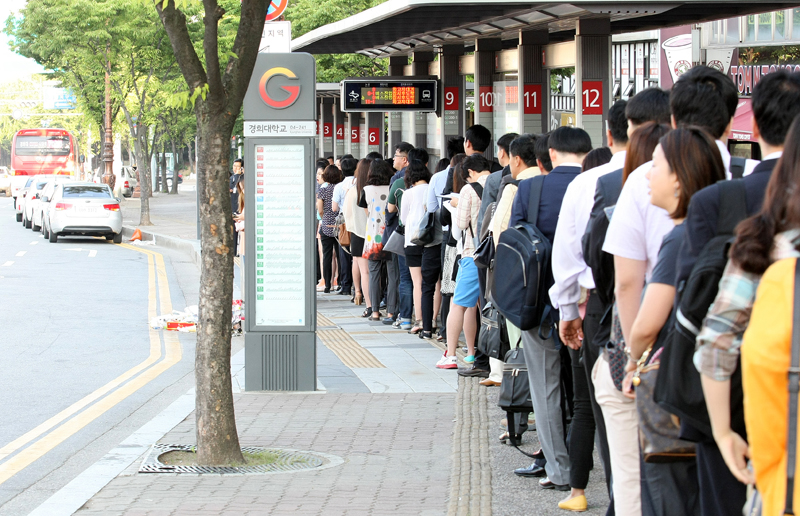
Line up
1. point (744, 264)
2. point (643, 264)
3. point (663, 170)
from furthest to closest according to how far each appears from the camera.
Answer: point (643, 264)
point (663, 170)
point (744, 264)

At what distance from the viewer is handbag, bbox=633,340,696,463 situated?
3.32m

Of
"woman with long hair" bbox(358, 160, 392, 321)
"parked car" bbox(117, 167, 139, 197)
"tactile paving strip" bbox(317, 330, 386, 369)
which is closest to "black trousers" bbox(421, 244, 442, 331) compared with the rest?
"tactile paving strip" bbox(317, 330, 386, 369)

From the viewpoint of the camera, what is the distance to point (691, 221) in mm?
2951

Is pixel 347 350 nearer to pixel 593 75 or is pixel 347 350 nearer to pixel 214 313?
pixel 593 75

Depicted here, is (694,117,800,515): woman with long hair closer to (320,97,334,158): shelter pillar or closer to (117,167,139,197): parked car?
(320,97,334,158): shelter pillar

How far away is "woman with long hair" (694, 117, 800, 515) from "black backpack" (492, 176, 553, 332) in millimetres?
2464

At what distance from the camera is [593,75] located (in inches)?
436

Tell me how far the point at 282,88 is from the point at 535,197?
3.34 metres

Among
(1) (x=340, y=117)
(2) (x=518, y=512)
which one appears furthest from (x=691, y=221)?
(1) (x=340, y=117)

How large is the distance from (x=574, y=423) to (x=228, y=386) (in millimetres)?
2199

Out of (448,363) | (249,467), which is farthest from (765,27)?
(249,467)

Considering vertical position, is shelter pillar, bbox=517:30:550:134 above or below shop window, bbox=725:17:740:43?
below

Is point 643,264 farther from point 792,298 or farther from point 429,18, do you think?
point 429,18

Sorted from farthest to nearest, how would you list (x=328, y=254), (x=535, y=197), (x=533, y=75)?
(x=328, y=254), (x=533, y=75), (x=535, y=197)
